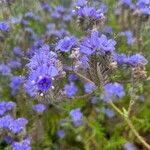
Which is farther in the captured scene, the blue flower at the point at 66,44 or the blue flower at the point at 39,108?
the blue flower at the point at 39,108

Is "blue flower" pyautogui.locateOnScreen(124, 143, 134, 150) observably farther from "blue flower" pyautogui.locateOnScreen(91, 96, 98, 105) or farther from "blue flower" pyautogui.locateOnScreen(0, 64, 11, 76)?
"blue flower" pyautogui.locateOnScreen(0, 64, 11, 76)

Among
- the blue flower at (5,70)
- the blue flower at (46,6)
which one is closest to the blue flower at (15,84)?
the blue flower at (5,70)

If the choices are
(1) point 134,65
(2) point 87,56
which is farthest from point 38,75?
(1) point 134,65

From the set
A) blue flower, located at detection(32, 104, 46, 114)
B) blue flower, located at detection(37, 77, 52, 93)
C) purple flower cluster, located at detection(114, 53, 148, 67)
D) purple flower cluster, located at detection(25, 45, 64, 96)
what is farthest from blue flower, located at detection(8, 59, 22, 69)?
blue flower, located at detection(37, 77, 52, 93)

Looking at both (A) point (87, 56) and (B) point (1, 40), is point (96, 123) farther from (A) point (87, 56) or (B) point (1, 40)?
(A) point (87, 56)

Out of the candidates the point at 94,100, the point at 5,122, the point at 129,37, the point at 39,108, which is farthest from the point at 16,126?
the point at 129,37

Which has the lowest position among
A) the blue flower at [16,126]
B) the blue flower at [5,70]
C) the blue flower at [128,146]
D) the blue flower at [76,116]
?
the blue flower at [16,126]

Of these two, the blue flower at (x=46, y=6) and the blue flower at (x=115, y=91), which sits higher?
the blue flower at (x=46, y=6)

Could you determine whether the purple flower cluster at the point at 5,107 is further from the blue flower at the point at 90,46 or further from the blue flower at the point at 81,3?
the blue flower at the point at 90,46
